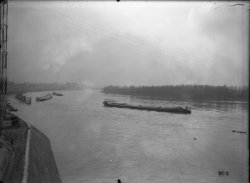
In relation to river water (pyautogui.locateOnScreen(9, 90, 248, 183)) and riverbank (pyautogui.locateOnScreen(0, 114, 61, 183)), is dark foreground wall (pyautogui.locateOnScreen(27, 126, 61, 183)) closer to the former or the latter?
riverbank (pyautogui.locateOnScreen(0, 114, 61, 183))

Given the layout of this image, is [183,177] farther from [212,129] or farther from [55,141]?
[212,129]

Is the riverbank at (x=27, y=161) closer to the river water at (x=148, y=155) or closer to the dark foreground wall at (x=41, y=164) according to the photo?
the dark foreground wall at (x=41, y=164)

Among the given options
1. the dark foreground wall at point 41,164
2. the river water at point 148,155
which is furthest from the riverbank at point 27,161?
the river water at point 148,155

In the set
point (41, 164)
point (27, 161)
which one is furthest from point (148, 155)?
point (27, 161)

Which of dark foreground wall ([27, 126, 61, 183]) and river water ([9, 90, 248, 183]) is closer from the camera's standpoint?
dark foreground wall ([27, 126, 61, 183])

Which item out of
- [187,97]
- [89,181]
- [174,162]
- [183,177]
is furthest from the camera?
[187,97]

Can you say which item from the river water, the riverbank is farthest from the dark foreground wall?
the river water

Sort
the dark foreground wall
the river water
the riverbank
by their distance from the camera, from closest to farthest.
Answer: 1. the riverbank
2. the dark foreground wall
3. the river water

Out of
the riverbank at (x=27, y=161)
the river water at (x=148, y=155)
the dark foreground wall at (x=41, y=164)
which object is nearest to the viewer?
the riverbank at (x=27, y=161)

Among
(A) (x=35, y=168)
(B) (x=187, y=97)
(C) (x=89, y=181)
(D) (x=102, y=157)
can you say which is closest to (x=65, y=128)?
(D) (x=102, y=157)
